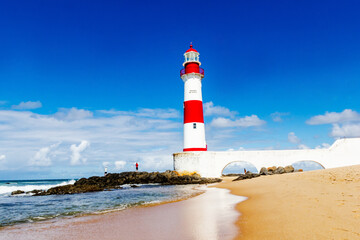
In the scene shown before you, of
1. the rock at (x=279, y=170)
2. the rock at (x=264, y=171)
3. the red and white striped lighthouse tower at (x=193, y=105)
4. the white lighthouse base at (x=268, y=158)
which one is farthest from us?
the red and white striped lighthouse tower at (x=193, y=105)

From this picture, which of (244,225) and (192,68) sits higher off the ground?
(192,68)

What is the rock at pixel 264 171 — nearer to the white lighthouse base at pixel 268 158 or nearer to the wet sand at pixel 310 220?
the white lighthouse base at pixel 268 158

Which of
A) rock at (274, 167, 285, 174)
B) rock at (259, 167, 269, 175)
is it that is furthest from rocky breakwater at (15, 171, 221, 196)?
rock at (274, 167, 285, 174)

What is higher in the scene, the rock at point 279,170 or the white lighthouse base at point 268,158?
the white lighthouse base at point 268,158

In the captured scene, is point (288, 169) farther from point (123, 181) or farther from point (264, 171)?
point (123, 181)

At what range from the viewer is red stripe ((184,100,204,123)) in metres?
26.6

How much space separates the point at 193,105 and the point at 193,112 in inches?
29.4

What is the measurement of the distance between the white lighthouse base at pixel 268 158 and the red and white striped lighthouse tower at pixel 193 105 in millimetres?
1279

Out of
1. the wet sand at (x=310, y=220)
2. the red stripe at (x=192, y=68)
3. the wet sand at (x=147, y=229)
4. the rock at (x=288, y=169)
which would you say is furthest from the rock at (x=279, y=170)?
the wet sand at (x=147, y=229)

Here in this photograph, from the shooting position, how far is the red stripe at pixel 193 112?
2658cm

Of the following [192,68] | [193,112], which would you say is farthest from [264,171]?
[192,68]

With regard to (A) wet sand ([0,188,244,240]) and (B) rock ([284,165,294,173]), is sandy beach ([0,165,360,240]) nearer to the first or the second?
(A) wet sand ([0,188,244,240])

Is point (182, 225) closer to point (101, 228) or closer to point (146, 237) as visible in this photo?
point (146, 237)

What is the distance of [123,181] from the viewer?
2972cm
